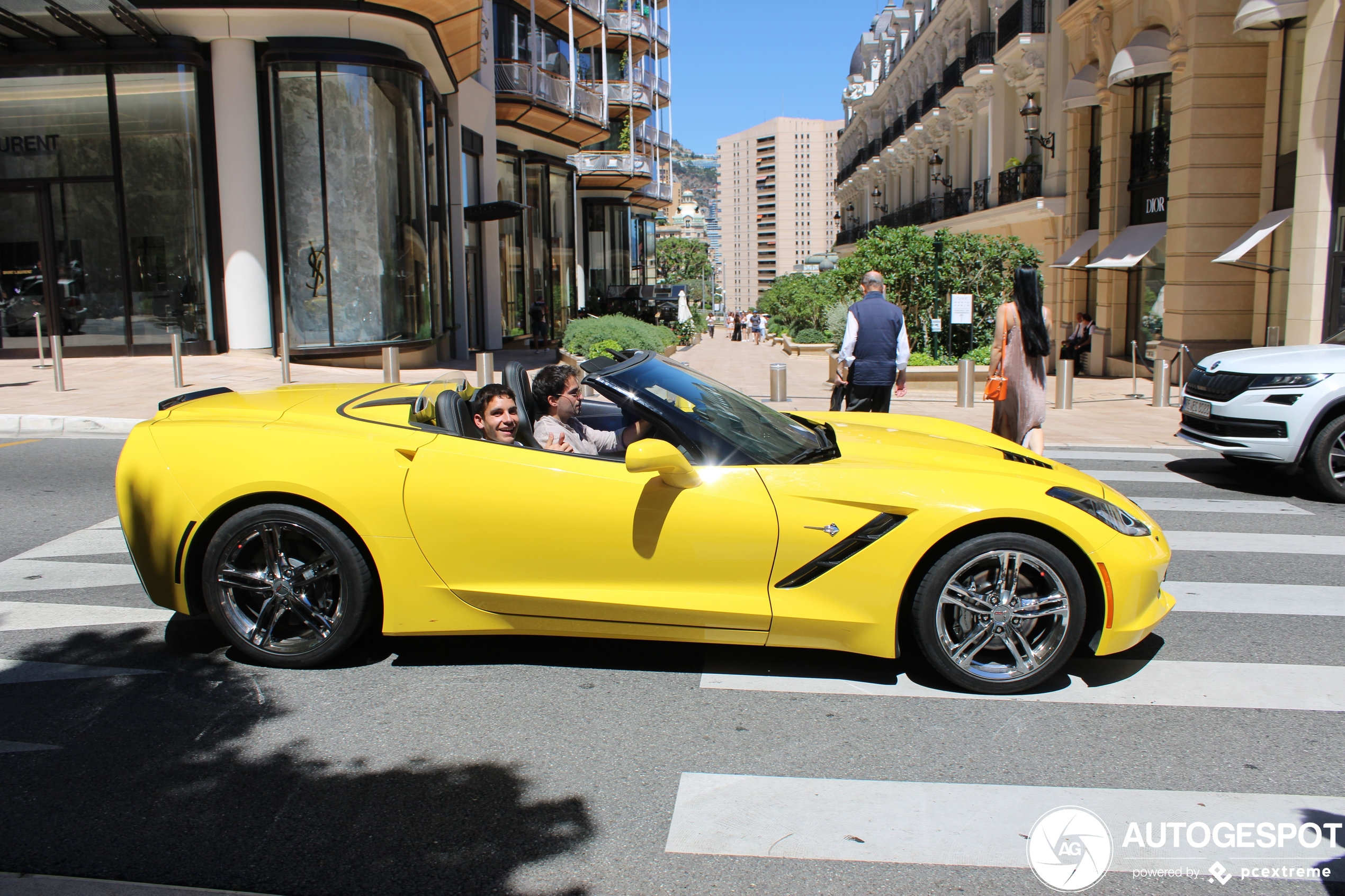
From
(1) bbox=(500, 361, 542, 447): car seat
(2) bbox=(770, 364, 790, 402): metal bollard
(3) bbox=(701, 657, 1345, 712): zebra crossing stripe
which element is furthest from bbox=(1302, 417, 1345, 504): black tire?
(2) bbox=(770, 364, 790, 402): metal bollard

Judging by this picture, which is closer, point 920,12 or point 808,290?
point 808,290

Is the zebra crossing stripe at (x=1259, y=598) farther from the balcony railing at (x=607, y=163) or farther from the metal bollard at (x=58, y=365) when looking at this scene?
the balcony railing at (x=607, y=163)

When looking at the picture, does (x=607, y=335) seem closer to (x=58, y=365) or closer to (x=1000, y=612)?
(x=58, y=365)

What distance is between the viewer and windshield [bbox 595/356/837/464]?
422 centimetres

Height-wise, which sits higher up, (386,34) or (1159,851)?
(386,34)

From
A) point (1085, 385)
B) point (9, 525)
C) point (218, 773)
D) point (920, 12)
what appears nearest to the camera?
point (218, 773)

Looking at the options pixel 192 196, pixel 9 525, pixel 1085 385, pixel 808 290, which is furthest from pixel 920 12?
pixel 9 525

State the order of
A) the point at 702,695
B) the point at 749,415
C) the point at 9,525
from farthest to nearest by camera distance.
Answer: the point at 9,525 → the point at 749,415 → the point at 702,695

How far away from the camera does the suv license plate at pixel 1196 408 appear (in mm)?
8859

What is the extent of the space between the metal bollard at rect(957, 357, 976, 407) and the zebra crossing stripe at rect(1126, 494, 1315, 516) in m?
6.65

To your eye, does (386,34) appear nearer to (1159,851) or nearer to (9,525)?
(9,525)

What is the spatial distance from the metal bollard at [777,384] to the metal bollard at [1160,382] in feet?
18.9

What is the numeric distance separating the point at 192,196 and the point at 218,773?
17.7 metres

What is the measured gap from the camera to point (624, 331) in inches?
838
